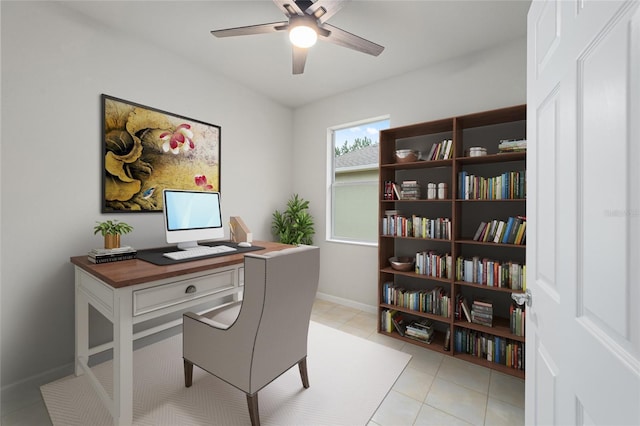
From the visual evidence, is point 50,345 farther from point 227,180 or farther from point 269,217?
point 269,217

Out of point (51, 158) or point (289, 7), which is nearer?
point (289, 7)

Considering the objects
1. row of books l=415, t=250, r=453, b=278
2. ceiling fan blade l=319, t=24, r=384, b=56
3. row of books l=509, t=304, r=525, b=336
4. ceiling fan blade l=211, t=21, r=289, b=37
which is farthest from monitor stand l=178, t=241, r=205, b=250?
row of books l=509, t=304, r=525, b=336

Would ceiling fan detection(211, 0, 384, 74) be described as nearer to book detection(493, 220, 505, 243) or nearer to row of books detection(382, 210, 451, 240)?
row of books detection(382, 210, 451, 240)

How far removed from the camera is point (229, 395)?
1.70 metres

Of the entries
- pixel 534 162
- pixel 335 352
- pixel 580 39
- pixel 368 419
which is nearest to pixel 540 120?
pixel 534 162

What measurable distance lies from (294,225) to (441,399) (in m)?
2.27

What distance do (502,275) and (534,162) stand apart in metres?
1.41

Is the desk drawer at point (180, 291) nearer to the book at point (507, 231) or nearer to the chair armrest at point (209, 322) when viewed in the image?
the chair armrest at point (209, 322)

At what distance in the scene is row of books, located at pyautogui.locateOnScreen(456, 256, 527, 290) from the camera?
78.4 inches

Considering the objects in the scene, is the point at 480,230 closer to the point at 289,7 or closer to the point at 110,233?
the point at 289,7

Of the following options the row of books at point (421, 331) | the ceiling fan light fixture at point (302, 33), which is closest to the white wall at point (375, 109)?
the row of books at point (421, 331)

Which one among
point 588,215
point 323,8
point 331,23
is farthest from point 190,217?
point 588,215

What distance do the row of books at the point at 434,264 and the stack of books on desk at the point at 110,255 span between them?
2.34 metres

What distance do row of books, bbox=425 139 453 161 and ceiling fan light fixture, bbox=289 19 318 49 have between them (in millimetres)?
1424
